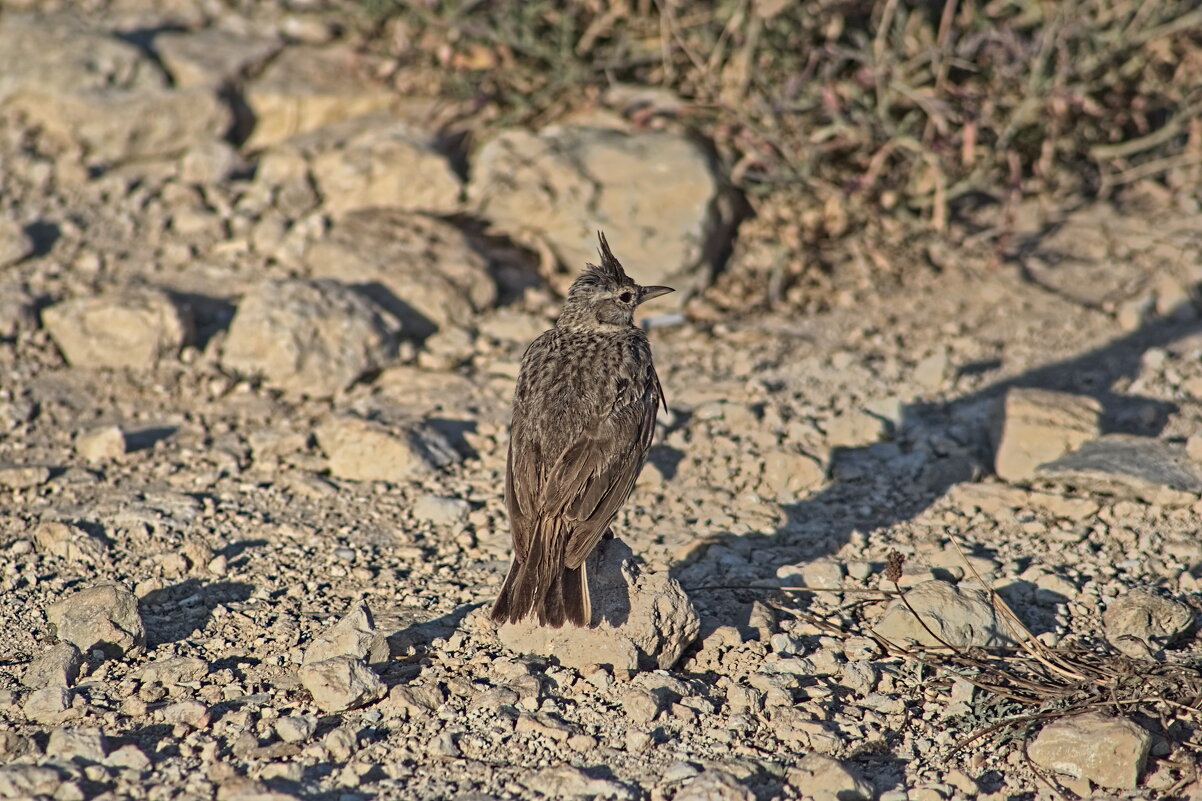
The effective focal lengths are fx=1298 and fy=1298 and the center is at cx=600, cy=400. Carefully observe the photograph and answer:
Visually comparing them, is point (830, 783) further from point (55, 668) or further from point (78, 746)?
point (55, 668)

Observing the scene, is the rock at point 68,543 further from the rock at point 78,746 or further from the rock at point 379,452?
the rock at point 78,746

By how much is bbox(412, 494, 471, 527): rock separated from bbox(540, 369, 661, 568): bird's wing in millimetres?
1007

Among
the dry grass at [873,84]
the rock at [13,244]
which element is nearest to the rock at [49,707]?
the rock at [13,244]

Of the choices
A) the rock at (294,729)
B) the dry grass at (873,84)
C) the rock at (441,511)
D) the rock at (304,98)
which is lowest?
the rock at (294,729)

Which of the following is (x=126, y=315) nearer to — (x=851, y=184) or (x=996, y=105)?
(x=851, y=184)

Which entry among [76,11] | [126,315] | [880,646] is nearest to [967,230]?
[880,646]

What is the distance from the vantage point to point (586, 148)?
804 centimetres

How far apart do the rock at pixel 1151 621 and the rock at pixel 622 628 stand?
165 cm

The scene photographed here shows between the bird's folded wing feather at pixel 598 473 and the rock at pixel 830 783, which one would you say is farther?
the bird's folded wing feather at pixel 598 473

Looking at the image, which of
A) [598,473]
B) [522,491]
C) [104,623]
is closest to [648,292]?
Answer: [598,473]

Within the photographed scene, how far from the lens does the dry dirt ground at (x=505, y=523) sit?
166 inches

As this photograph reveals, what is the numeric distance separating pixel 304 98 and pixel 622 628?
5.46m

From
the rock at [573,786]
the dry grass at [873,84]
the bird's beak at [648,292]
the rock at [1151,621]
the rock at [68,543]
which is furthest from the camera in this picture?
the dry grass at [873,84]

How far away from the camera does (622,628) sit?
15.1 feet
